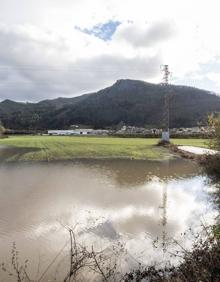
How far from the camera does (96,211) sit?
17.3 meters

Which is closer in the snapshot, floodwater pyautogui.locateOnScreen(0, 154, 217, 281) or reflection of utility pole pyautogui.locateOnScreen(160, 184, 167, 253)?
floodwater pyautogui.locateOnScreen(0, 154, 217, 281)

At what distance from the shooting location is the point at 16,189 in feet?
74.4

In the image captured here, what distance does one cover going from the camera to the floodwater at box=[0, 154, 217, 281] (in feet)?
40.1

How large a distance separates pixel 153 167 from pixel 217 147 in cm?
1442

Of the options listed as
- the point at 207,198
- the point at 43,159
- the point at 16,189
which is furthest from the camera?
the point at 43,159

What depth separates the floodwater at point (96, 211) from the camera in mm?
12234

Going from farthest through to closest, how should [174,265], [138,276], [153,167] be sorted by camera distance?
[153,167]
[174,265]
[138,276]

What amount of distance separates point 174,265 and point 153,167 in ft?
81.0

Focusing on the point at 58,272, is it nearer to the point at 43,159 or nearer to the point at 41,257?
the point at 41,257

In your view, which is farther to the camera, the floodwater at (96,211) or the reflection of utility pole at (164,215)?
the reflection of utility pole at (164,215)

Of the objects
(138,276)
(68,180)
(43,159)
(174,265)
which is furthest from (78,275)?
(43,159)

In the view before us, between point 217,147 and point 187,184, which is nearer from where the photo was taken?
point 217,147

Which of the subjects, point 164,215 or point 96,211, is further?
point 96,211

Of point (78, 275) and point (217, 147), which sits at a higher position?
point (217, 147)
